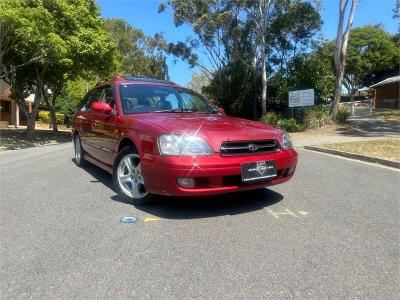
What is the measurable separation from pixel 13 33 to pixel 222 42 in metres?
20.1

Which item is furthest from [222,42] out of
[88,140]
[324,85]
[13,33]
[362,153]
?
[88,140]

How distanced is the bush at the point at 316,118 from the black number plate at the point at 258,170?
53.6 feet

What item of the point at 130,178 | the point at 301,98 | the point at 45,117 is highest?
the point at 301,98

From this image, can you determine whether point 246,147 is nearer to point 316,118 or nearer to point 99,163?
point 99,163

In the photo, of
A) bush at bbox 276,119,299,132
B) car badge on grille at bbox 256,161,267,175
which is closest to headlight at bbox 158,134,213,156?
car badge on grille at bbox 256,161,267,175

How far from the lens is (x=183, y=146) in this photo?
13.8 feet

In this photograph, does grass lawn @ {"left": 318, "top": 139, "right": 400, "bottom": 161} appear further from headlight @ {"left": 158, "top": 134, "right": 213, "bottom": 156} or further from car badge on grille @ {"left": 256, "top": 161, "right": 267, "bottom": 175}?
headlight @ {"left": 158, "top": 134, "right": 213, "bottom": 156}

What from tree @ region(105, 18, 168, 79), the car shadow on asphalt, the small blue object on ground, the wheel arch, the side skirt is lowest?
the small blue object on ground

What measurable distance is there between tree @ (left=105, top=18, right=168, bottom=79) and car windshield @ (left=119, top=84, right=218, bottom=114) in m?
38.7

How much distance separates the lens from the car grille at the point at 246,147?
14.0 ft

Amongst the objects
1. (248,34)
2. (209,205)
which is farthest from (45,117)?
(209,205)

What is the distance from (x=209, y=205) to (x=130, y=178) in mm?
1009

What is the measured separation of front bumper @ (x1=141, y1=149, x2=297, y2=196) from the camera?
13.6ft

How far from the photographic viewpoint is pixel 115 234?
3.89 meters
